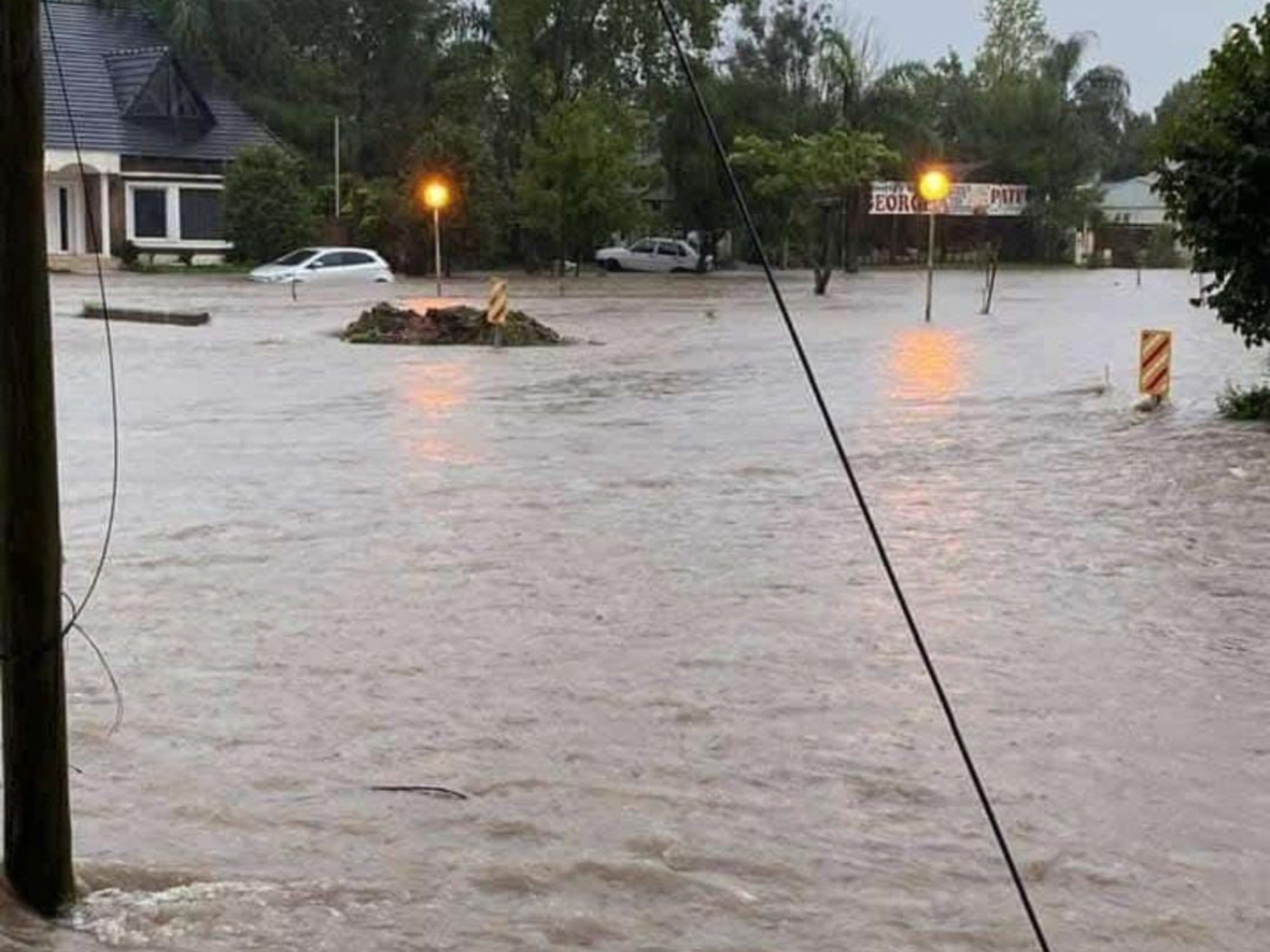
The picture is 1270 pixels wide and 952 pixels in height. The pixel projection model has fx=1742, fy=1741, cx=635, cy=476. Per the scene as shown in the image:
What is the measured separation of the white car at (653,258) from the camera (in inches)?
2554

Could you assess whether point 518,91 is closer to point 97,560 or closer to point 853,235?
point 853,235

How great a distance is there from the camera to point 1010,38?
98312 millimetres

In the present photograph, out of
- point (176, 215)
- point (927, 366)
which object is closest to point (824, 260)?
Result: point (176, 215)

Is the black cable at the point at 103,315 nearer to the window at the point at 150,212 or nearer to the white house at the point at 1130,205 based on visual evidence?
the window at the point at 150,212

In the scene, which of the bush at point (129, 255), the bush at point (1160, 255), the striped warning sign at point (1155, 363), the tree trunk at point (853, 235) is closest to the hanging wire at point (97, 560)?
the striped warning sign at point (1155, 363)

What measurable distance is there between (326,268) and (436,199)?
3.61 meters

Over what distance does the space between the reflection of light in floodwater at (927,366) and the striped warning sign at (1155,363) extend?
7.59ft

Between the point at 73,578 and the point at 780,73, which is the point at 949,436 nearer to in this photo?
the point at 73,578

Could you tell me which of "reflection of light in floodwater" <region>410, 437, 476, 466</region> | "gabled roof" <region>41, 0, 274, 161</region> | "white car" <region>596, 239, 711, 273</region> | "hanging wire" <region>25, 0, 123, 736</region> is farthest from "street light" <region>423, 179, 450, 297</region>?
"hanging wire" <region>25, 0, 123, 736</region>

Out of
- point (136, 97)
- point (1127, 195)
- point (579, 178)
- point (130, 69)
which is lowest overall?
point (579, 178)

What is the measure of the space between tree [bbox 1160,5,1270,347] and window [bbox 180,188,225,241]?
147 feet

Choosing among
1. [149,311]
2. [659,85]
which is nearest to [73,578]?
[149,311]

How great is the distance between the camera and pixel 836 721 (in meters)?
6.64

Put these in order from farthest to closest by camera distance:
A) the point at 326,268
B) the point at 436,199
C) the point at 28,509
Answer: the point at 326,268, the point at 436,199, the point at 28,509
